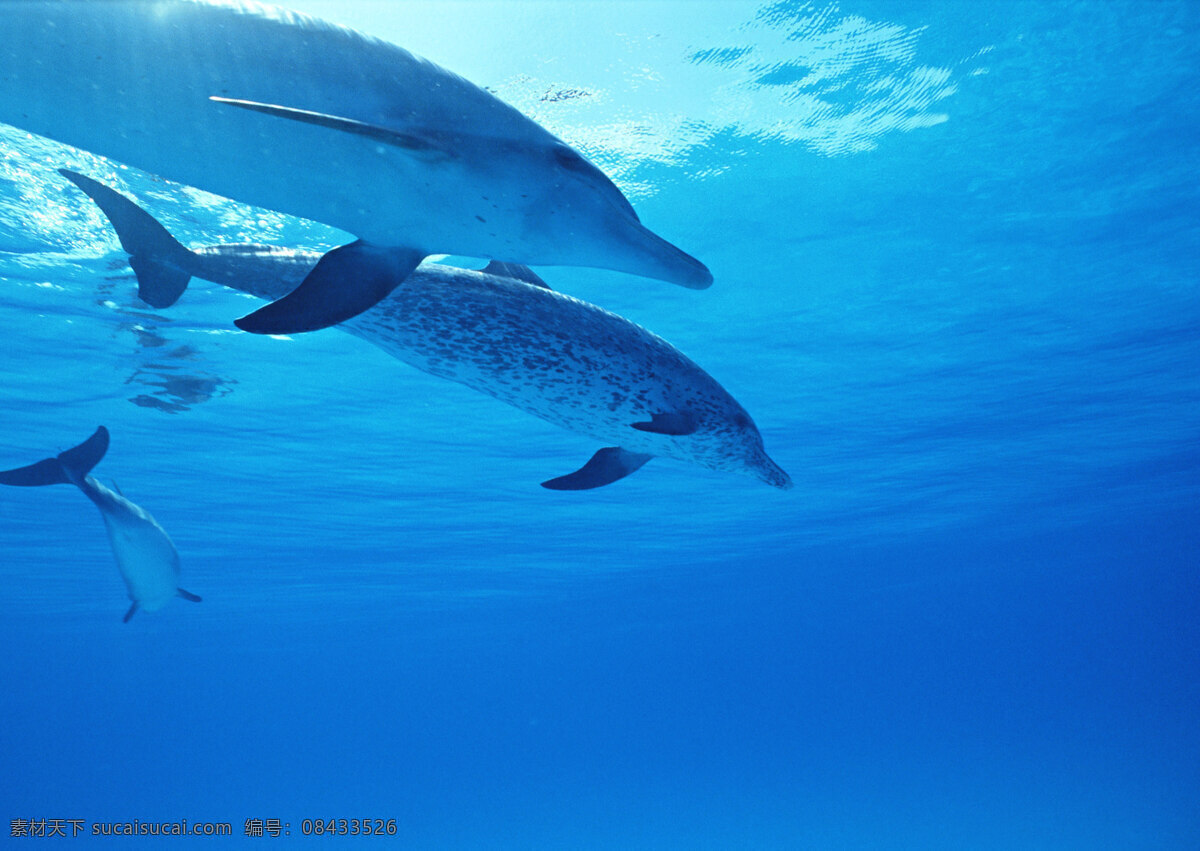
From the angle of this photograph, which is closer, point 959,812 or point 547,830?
point 959,812

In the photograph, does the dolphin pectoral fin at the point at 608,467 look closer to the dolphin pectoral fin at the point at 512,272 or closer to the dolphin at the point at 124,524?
the dolphin pectoral fin at the point at 512,272

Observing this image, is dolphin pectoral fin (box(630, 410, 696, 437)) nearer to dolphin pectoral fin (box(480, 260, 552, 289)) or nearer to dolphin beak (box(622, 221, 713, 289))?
dolphin pectoral fin (box(480, 260, 552, 289))

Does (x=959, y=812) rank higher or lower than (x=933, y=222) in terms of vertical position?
lower

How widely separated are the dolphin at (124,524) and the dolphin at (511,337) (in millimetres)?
5647

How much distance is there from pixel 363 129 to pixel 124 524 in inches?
403

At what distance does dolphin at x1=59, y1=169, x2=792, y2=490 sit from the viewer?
4031mm

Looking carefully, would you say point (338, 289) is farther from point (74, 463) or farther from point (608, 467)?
point (74, 463)

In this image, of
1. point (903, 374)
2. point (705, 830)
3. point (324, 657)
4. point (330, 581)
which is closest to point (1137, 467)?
point (903, 374)

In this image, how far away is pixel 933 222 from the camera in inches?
471

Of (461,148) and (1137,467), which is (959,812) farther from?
(461,148)

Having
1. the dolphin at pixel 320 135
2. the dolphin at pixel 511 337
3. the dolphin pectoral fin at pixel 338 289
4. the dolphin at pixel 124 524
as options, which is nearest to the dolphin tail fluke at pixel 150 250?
the dolphin at pixel 511 337

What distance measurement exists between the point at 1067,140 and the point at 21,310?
16.6 meters

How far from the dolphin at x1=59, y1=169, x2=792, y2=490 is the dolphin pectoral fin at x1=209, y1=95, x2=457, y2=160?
1.09 metres

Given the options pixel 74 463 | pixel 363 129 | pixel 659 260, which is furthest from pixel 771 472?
pixel 74 463
